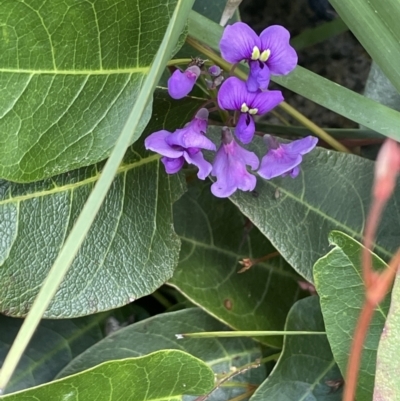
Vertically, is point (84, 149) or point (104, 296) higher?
point (84, 149)

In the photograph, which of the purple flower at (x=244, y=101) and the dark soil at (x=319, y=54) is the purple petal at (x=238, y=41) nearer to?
the purple flower at (x=244, y=101)

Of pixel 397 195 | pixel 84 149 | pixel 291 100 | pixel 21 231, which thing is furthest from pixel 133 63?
pixel 291 100

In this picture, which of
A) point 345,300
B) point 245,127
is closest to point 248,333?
point 345,300

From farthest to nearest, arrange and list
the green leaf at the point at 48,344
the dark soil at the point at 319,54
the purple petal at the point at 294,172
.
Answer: the dark soil at the point at 319,54 → the green leaf at the point at 48,344 → the purple petal at the point at 294,172

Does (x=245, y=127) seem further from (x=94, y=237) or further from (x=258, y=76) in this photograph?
(x=94, y=237)

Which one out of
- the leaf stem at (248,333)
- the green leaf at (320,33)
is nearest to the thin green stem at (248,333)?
the leaf stem at (248,333)

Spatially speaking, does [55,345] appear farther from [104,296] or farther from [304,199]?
[304,199]
